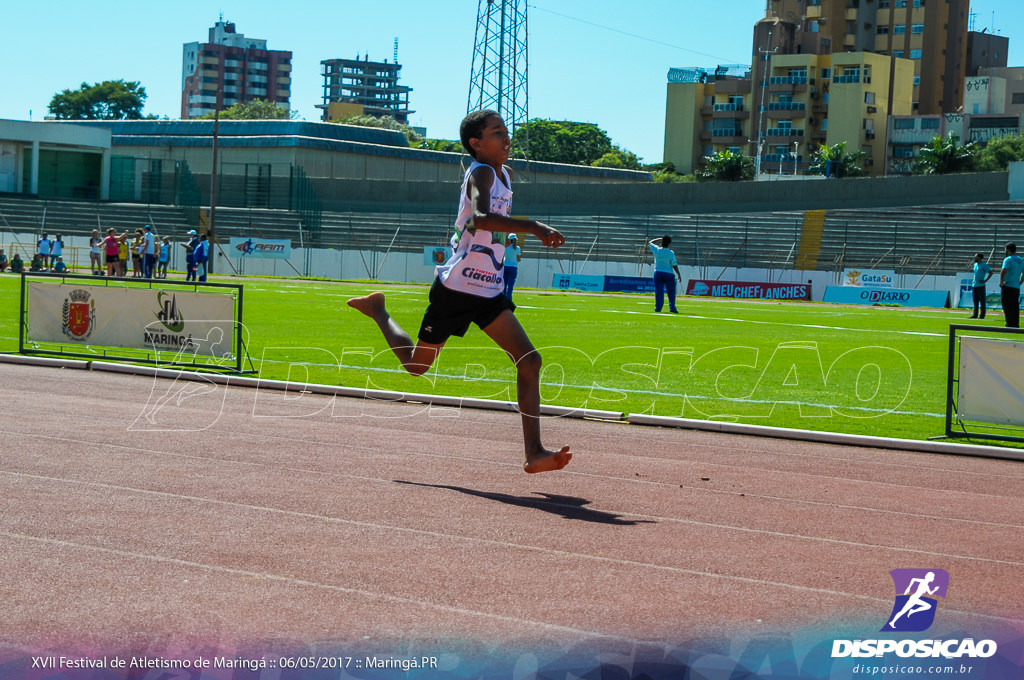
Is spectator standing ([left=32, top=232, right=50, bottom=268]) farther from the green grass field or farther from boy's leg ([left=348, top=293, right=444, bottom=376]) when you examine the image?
boy's leg ([left=348, top=293, right=444, bottom=376])

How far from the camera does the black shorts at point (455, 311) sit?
23.1 feet

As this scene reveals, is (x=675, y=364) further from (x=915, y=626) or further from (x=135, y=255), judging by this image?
(x=135, y=255)

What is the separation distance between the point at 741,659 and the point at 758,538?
195cm

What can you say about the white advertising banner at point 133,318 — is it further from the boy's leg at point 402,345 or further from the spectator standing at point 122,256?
the spectator standing at point 122,256

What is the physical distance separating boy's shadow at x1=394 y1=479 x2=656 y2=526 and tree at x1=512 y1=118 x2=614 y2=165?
146431 mm

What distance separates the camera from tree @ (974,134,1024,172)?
104125mm

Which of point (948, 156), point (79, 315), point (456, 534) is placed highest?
point (948, 156)

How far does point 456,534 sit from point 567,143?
14955 centimetres

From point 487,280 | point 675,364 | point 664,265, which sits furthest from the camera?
point 664,265

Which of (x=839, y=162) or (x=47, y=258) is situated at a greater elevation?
(x=839, y=162)

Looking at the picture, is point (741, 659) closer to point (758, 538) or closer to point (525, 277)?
point (758, 538)

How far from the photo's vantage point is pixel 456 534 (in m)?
5.66

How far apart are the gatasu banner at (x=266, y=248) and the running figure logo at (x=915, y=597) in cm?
5288

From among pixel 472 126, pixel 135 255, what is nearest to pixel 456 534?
pixel 472 126
